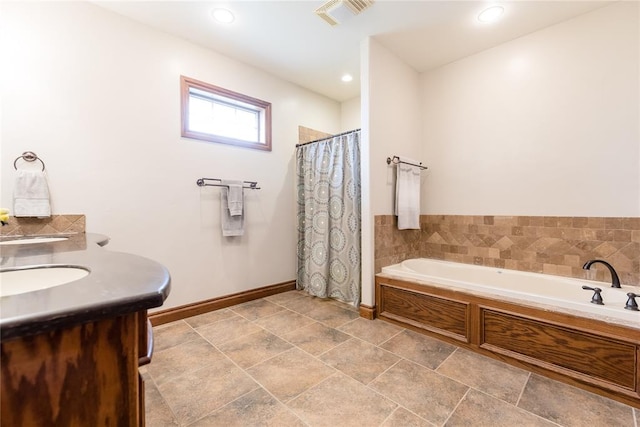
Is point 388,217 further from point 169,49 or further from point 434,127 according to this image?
point 169,49

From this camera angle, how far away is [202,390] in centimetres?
156

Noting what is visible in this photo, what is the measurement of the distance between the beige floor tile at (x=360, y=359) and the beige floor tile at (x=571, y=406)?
75cm

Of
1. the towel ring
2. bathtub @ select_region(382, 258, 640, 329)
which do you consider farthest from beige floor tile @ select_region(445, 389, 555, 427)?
the towel ring

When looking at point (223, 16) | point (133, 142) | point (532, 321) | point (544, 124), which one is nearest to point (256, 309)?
point (133, 142)

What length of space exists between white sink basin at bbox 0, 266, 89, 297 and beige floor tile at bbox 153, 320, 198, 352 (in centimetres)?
142

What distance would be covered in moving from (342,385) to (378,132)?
209 cm

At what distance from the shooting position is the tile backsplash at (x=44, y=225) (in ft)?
5.83

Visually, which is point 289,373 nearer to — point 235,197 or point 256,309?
point 256,309

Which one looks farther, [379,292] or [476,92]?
[476,92]

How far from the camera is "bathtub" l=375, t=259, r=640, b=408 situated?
1.49 m

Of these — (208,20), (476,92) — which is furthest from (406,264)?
(208,20)

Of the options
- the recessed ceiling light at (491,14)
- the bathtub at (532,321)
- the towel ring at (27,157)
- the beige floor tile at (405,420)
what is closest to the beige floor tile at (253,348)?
the beige floor tile at (405,420)

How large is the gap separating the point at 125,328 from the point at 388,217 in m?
2.44

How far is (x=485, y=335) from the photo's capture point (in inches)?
76.2
